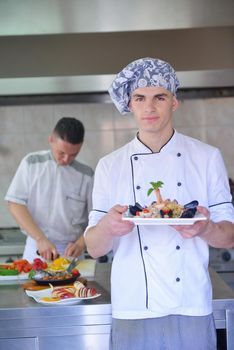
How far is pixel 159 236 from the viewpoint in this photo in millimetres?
1438

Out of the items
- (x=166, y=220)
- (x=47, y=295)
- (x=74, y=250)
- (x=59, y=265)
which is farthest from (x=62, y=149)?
(x=166, y=220)

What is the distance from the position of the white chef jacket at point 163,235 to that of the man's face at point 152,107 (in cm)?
8

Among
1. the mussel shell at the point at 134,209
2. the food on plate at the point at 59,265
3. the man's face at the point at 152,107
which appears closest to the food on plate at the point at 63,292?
the food on plate at the point at 59,265

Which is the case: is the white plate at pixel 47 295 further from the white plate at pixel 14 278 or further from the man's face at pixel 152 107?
the man's face at pixel 152 107

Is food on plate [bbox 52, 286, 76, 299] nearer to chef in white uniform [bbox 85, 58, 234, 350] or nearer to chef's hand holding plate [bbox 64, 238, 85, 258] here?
chef in white uniform [bbox 85, 58, 234, 350]

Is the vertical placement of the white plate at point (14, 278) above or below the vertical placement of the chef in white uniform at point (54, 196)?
below

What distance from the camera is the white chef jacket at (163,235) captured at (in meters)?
1.40

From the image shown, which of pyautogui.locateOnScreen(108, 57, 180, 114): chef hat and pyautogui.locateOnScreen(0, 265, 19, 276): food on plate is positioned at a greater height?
pyautogui.locateOnScreen(108, 57, 180, 114): chef hat

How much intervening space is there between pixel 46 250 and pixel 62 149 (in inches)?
20.0

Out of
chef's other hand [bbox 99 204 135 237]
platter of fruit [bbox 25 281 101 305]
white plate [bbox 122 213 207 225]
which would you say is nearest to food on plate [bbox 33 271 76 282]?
platter of fruit [bbox 25 281 101 305]

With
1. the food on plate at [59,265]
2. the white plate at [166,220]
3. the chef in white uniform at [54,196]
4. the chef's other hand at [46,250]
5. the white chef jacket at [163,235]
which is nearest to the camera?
the white plate at [166,220]

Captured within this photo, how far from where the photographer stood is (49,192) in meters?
2.81

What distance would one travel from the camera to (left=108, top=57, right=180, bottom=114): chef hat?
4.69 ft

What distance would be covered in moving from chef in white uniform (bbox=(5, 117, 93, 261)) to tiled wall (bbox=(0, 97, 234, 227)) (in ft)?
2.52
